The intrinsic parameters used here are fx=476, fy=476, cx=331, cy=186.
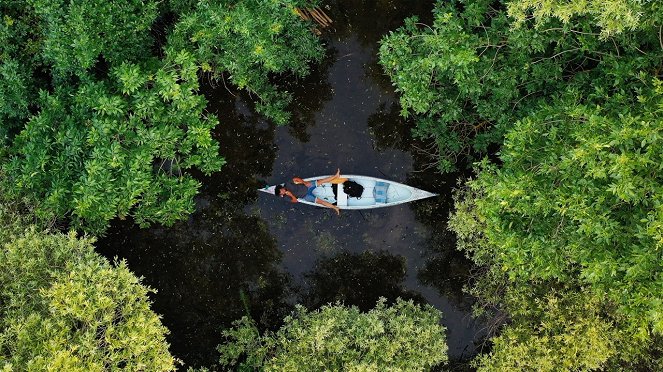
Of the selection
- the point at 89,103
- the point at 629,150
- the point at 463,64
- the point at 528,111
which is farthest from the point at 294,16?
the point at 629,150

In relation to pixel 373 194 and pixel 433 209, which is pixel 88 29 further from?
pixel 433 209

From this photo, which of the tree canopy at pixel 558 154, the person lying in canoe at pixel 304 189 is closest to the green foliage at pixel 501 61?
the tree canopy at pixel 558 154

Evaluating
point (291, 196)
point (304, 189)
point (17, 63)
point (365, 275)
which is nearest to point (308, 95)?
point (304, 189)

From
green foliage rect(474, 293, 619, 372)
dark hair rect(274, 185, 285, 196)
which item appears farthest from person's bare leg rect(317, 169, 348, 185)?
green foliage rect(474, 293, 619, 372)

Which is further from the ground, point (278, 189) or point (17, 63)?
point (17, 63)

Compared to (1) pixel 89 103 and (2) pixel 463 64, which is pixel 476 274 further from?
(1) pixel 89 103

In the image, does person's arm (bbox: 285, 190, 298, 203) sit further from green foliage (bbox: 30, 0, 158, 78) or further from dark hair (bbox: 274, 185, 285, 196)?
green foliage (bbox: 30, 0, 158, 78)
